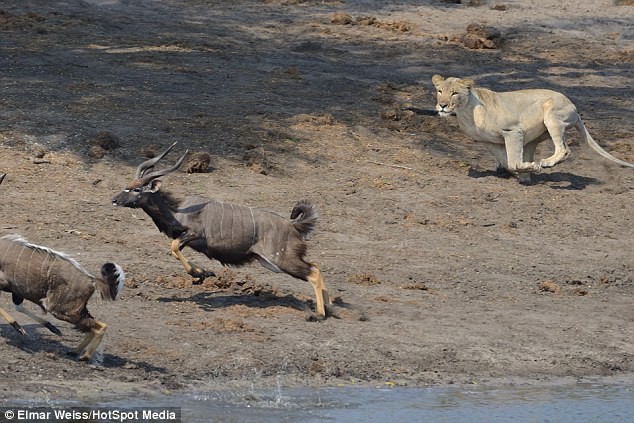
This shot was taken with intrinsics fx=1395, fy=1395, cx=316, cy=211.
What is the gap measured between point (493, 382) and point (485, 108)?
5639 mm

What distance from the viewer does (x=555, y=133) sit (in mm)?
15305

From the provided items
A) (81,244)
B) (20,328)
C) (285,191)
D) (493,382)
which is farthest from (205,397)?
(285,191)

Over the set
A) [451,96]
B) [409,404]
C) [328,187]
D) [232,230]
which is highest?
[451,96]

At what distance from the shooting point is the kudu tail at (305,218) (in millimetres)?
10891

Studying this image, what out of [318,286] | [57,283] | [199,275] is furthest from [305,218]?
[57,283]

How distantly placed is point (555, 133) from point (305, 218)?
5244mm

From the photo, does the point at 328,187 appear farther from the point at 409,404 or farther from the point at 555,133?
the point at 409,404

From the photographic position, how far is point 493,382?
1025cm

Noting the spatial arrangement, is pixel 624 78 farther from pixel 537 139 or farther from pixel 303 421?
pixel 303 421

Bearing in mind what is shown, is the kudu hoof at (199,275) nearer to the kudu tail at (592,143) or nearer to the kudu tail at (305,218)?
the kudu tail at (305,218)

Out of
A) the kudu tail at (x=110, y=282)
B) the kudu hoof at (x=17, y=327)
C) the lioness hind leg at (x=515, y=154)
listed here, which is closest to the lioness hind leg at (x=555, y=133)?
the lioness hind leg at (x=515, y=154)

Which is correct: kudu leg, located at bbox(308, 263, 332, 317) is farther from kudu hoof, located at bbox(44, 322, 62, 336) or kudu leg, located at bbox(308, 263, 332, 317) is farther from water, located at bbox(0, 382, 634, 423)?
kudu hoof, located at bbox(44, 322, 62, 336)

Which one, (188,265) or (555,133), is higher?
(555,133)

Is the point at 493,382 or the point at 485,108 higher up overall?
the point at 485,108
